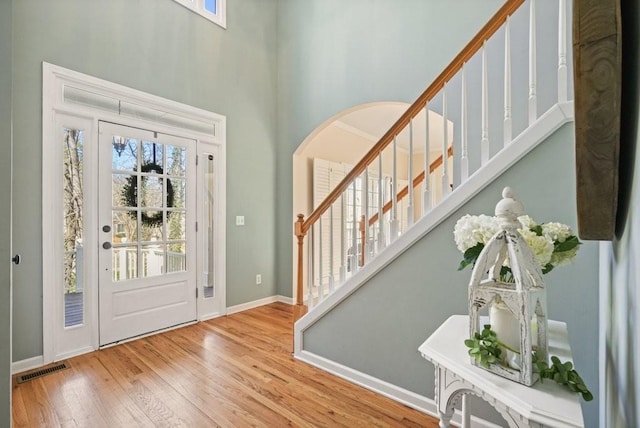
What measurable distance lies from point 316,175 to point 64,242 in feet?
9.32

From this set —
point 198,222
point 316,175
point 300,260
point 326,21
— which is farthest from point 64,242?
point 326,21

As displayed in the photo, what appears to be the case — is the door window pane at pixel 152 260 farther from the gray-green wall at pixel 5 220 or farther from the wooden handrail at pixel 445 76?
the wooden handrail at pixel 445 76

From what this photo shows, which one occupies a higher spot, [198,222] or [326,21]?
[326,21]

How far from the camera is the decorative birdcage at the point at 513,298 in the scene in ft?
2.61

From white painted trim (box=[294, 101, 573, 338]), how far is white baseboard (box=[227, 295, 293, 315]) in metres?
1.77

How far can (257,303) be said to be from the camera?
13.3 feet

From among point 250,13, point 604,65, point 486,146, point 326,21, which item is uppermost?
point 250,13

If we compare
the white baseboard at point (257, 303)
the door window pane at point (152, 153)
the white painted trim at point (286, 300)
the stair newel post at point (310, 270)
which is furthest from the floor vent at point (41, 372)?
the white painted trim at point (286, 300)

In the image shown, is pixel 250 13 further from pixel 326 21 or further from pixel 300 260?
pixel 300 260

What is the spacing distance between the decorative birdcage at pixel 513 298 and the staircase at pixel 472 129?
873 mm

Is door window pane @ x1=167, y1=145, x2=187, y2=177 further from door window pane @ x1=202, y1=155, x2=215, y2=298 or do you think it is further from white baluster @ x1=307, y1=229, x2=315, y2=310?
white baluster @ x1=307, y1=229, x2=315, y2=310

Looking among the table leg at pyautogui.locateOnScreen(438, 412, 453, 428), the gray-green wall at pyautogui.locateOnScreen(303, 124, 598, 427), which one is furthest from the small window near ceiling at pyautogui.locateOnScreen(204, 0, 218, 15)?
the table leg at pyautogui.locateOnScreen(438, 412, 453, 428)

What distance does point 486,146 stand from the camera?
1.69 metres

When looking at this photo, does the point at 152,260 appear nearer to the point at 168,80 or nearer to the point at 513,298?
the point at 168,80
